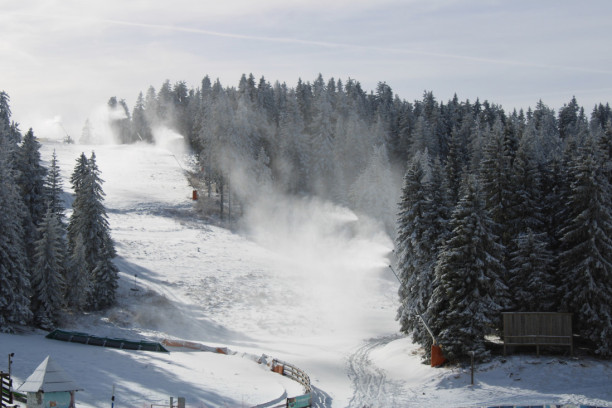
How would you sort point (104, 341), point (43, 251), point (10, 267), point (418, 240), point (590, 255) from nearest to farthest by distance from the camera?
point (590, 255)
point (104, 341)
point (418, 240)
point (10, 267)
point (43, 251)

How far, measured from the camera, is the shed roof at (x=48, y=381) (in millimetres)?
20422

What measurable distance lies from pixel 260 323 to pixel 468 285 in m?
20.7

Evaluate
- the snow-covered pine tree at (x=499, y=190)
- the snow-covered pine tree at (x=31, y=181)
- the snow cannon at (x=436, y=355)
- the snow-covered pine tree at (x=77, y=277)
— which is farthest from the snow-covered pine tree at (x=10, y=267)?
the snow-covered pine tree at (x=499, y=190)

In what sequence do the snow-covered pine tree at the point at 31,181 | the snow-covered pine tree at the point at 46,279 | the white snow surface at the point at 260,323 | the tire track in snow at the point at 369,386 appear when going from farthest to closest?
the snow-covered pine tree at the point at 31,181 < the snow-covered pine tree at the point at 46,279 < the white snow surface at the point at 260,323 < the tire track in snow at the point at 369,386

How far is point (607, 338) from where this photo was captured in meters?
33.3

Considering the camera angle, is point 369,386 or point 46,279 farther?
point 46,279

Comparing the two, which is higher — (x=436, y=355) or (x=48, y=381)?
(x=48, y=381)

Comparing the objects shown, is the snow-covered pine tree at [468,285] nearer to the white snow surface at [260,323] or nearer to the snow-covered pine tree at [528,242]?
the snow-covered pine tree at [528,242]

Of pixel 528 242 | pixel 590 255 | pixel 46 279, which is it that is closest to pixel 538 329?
pixel 528 242

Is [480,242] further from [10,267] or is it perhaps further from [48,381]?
[10,267]

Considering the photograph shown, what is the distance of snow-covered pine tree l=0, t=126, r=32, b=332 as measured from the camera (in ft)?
125

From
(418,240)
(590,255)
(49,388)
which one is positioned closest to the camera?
(49,388)

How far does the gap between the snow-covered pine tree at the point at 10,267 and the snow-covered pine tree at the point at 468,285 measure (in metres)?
25.1

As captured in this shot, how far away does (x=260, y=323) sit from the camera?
50.3 metres
